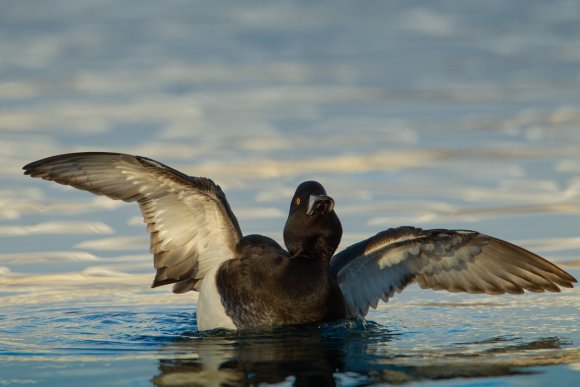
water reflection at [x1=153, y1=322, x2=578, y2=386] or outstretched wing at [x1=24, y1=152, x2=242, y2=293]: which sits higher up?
outstretched wing at [x1=24, y1=152, x2=242, y2=293]

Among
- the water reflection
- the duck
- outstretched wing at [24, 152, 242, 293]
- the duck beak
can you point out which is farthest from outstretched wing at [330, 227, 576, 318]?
the water reflection

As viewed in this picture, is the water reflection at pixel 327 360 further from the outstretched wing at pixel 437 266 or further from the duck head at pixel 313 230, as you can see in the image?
the outstretched wing at pixel 437 266

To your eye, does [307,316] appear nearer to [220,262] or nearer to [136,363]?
[220,262]

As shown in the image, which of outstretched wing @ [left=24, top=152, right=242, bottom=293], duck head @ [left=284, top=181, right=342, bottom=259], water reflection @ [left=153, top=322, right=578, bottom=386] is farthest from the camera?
outstretched wing @ [left=24, top=152, right=242, bottom=293]

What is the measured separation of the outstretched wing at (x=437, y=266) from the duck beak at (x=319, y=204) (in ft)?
3.05

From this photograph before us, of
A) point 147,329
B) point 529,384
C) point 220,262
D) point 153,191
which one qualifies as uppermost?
point 153,191

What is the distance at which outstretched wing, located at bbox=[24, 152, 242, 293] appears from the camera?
8570 mm

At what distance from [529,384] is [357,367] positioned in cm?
104

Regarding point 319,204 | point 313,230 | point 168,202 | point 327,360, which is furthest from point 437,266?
point 327,360

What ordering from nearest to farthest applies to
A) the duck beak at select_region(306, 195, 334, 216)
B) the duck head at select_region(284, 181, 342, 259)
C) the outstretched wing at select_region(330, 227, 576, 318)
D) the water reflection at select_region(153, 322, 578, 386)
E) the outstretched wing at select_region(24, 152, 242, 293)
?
the water reflection at select_region(153, 322, 578, 386) → the duck beak at select_region(306, 195, 334, 216) → the duck head at select_region(284, 181, 342, 259) → the outstretched wing at select_region(24, 152, 242, 293) → the outstretched wing at select_region(330, 227, 576, 318)

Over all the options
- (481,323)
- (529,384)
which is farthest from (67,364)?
(481,323)

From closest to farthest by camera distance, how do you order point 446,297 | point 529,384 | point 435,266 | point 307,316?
point 529,384
point 307,316
point 435,266
point 446,297

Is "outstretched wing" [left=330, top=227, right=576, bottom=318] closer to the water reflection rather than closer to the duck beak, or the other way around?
the duck beak

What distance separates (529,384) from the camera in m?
5.50
